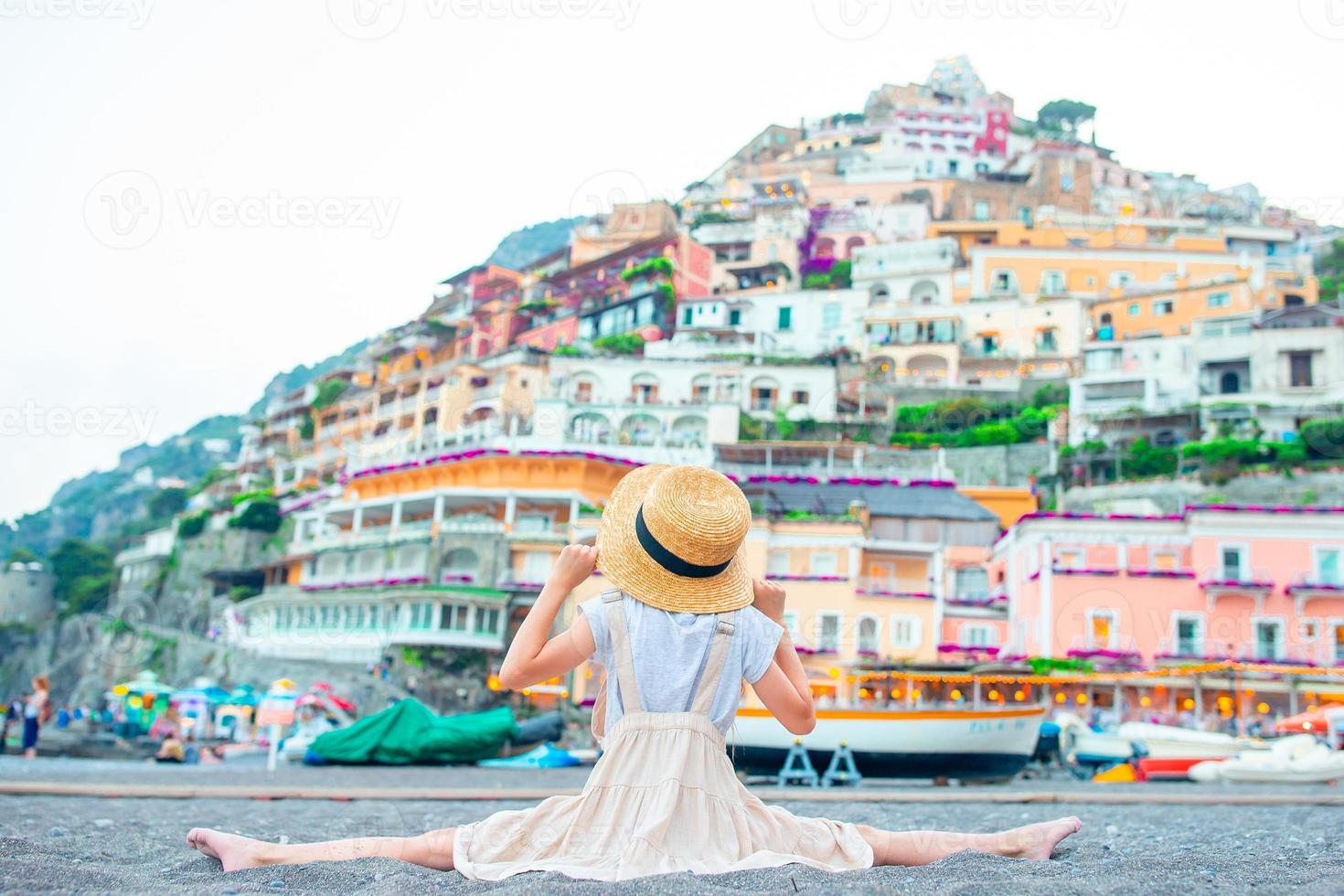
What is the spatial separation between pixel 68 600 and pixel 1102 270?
55.0 meters

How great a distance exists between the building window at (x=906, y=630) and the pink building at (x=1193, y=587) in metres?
2.81

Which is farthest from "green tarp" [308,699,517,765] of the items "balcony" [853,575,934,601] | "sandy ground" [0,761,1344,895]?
"balcony" [853,575,934,601]

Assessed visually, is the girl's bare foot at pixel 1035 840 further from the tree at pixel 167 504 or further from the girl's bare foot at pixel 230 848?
the tree at pixel 167 504

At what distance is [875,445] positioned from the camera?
4697 centimetres

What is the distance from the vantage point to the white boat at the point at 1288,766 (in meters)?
14.8

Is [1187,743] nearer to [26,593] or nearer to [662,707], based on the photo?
[662,707]

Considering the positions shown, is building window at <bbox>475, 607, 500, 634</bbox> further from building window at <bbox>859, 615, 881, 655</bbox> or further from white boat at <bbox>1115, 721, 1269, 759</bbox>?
white boat at <bbox>1115, 721, 1269, 759</bbox>

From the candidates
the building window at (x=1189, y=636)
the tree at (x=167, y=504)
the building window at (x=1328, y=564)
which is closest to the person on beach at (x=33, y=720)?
the building window at (x=1189, y=636)

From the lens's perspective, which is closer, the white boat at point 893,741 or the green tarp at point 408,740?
the white boat at point 893,741

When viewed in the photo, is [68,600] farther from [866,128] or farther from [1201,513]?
[866,128]

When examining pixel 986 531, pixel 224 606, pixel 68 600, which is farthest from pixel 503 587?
pixel 68 600

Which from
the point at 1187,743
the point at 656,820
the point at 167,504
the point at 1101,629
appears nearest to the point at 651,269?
the point at 167,504

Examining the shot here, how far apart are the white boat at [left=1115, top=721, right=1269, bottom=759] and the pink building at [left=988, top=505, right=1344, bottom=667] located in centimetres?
761

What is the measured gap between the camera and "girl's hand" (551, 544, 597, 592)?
4.27 metres
